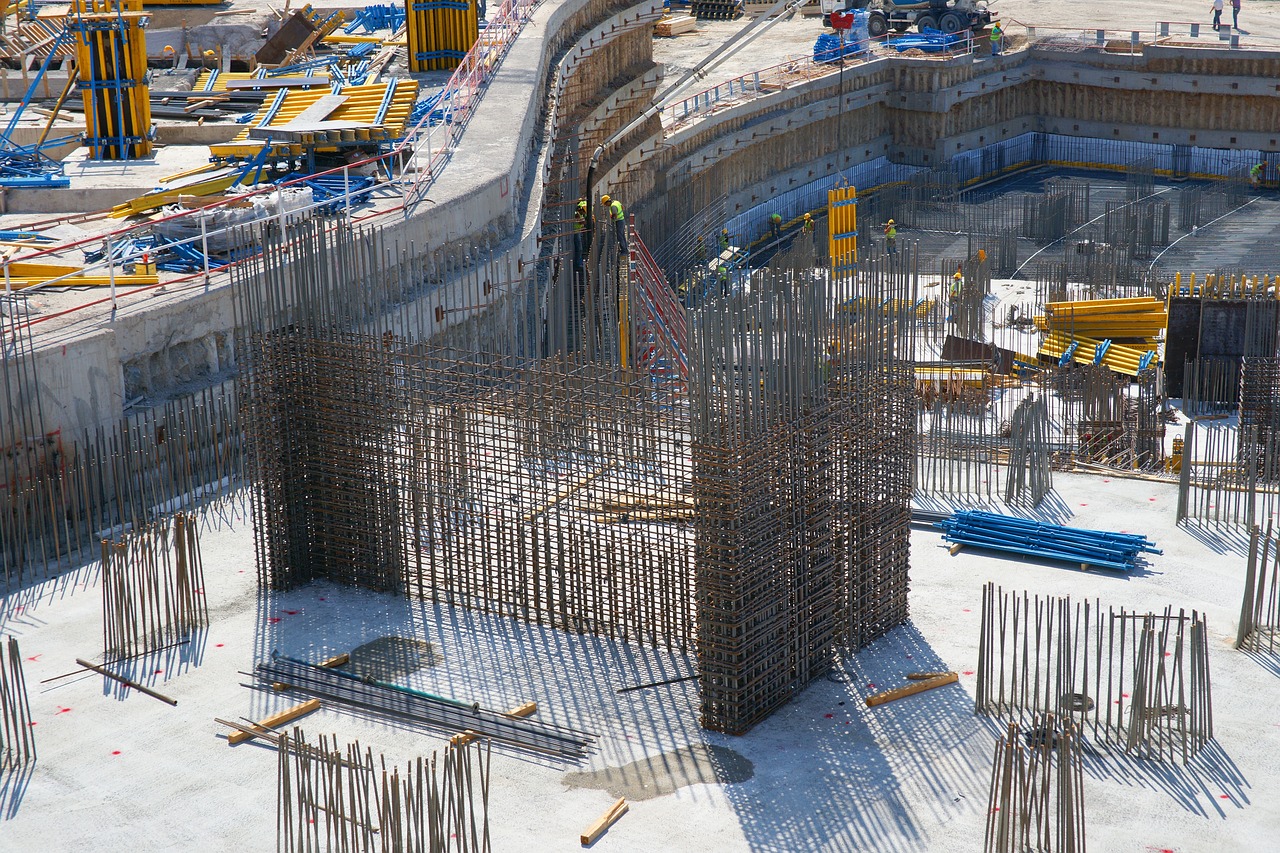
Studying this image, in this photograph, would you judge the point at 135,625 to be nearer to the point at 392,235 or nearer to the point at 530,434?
the point at 530,434

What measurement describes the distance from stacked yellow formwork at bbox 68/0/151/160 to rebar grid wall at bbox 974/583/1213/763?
21535 mm

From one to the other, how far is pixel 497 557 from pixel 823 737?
4.16 metres

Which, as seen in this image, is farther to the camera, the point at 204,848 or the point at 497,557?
the point at 497,557

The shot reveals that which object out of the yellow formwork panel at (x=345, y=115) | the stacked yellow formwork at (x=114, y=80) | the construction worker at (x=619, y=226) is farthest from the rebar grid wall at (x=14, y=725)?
the stacked yellow formwork at (x=114, y=80)

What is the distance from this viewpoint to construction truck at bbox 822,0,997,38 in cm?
5138

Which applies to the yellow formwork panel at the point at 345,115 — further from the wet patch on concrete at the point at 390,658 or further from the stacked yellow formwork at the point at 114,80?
the wet patch on concrete at the point at 390,658

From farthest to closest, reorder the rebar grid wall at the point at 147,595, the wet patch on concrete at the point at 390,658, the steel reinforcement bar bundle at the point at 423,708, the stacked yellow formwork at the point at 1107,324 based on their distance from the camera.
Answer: the stacked yellow formwork at the point at 1107,324 < the rebar grid wall at the point at 147,595 < the wet patch on concrete at the point at 390,658 < the steel reinforcement bar bundle at the point at 423,708

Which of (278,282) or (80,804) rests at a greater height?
(278,282)

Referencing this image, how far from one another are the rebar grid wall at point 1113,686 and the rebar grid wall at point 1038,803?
710 mm

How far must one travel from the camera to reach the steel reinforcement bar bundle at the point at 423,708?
13109 mm

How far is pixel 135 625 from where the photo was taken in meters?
14.7

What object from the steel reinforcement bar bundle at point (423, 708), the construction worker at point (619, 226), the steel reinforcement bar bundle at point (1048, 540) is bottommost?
the steel reinforcement bar bundle at point (423, 708)

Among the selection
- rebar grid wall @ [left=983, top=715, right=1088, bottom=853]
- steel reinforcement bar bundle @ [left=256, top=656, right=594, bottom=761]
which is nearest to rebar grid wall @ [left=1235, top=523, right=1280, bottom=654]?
rebar grid wall @ [left=983, top=715, right=1088, bottom=853]

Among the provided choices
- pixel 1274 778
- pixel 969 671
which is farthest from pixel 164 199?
pixel 1274 778
